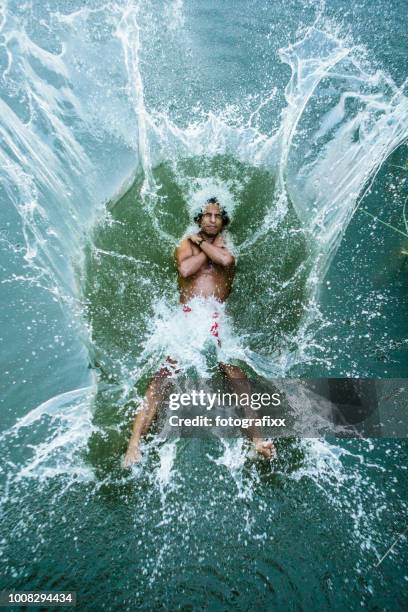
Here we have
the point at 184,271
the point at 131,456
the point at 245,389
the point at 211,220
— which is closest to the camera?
the point at 131,456

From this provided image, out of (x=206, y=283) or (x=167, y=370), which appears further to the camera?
(x=206, y=283)

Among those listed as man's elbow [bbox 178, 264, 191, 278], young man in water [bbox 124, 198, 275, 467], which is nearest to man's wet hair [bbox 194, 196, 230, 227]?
young man in water [bbox 124, 198, 275, 467]

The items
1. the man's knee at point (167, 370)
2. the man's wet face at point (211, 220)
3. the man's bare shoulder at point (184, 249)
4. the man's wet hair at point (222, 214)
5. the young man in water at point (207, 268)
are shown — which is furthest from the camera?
the man's wet hair at point (222, 214)

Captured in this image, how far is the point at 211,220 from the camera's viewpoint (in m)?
4.25

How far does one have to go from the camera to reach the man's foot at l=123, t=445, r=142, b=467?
3379mm

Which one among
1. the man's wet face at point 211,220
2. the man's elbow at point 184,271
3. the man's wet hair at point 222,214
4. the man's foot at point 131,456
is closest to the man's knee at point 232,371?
the man's elbow at point 184,271

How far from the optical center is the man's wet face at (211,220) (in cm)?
425

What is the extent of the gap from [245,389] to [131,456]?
1.05 meters

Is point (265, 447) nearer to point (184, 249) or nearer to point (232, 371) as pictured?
point (232, 371)

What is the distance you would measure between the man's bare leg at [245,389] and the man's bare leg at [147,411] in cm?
49

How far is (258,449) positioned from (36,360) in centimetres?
194

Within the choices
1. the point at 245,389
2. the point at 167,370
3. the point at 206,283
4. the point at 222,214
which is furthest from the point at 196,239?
the point at 245,389

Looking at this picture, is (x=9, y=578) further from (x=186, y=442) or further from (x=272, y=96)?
(x=272, y=96)

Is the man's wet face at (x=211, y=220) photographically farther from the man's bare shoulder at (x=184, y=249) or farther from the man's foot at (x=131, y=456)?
the man's foot at (x=131, y=456)
